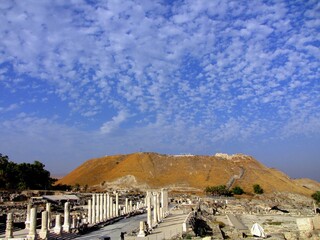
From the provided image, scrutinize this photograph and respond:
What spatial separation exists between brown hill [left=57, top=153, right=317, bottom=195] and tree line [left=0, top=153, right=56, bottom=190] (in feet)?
86.5

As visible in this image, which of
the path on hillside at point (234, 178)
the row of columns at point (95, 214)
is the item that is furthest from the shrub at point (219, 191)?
the row of columns at point (95, 214)

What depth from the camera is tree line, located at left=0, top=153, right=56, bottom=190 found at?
63250 mm

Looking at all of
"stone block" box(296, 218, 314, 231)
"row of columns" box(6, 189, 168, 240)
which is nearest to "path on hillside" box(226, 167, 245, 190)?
"row of columns" box(6, 189, 168, 240)

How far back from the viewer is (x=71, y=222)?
91.8 feet

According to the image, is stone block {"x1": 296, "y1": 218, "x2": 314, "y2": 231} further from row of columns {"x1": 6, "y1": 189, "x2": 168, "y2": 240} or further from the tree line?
the tree line

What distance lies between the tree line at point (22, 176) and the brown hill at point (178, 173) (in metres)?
26.4

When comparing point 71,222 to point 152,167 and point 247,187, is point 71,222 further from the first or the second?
point 152,167

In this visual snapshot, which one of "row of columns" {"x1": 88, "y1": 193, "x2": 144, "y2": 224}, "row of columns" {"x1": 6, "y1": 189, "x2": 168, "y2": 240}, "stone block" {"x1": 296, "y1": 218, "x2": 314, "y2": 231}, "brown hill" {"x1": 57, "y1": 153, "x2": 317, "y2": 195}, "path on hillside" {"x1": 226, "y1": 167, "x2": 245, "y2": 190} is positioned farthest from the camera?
"brown hill" {"x1": 57, "y1": 153, "x2": 317, "y2": 195}

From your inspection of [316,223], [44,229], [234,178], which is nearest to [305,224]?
[316,223]

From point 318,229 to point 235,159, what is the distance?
370ft

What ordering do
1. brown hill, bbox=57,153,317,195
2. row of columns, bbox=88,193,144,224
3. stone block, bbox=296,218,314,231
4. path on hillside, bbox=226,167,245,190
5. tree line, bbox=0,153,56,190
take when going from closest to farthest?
stone block, bbox=296,218,314,231 → row of columns, bbox=88,193,144,224 → tree line, bbox=0,153,56,190 → path on hillside, bbox=226,167,245,190 → brown hill, bbox=57,153,317,195

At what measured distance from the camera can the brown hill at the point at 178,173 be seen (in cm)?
10080

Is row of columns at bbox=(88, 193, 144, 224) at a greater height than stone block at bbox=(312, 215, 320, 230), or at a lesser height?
greater

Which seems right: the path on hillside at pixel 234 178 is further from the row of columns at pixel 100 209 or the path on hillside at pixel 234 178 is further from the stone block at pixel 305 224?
the stone block at pixel 305 224
